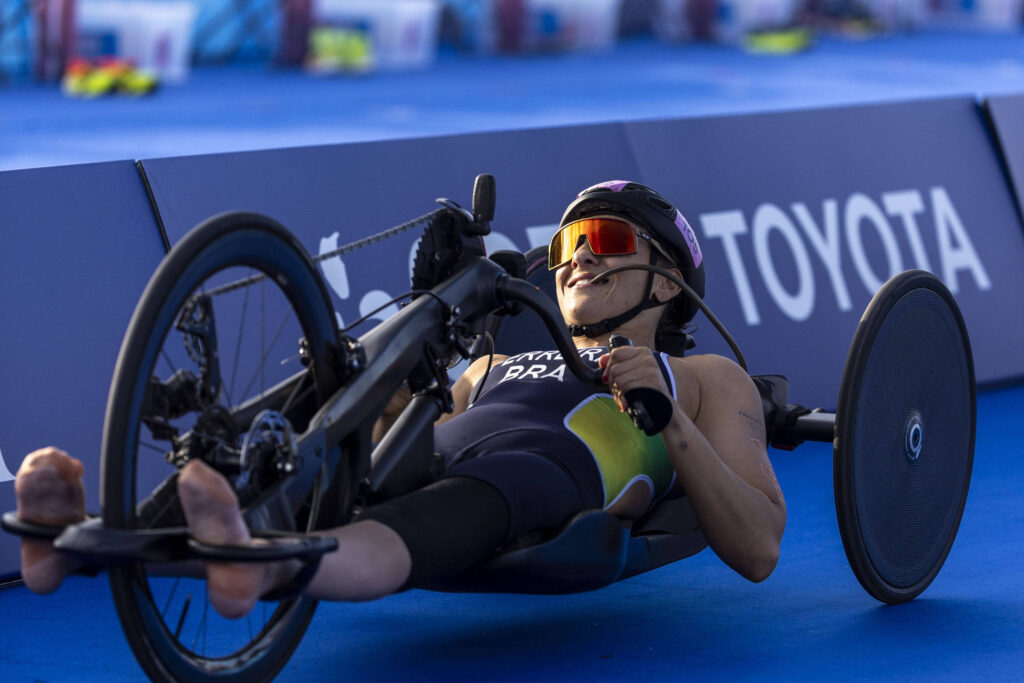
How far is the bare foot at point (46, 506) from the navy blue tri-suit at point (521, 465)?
21.5 inches

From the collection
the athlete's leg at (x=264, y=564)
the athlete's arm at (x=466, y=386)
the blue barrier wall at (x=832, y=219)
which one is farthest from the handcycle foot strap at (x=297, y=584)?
the blue barrier wall at (x=832, y=219)

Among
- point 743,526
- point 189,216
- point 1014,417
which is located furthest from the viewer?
point 1014,417

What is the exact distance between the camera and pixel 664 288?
372cm

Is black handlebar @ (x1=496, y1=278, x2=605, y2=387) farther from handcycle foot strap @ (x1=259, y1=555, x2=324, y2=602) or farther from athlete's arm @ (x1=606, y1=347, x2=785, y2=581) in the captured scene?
handcycle foot strap @ (x1=259, y1=555, x2=324, y2=602)

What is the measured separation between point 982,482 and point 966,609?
1236 mm

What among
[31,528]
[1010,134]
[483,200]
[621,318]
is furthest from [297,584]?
[1010,134]

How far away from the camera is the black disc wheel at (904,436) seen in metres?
3.33

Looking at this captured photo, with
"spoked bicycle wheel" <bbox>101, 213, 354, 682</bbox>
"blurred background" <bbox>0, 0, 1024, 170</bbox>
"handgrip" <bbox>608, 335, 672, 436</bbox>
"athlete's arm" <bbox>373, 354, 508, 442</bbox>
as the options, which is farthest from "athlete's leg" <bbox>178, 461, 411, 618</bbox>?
"blurred background" <bbox>0, 0, 1024, 170</bbox>

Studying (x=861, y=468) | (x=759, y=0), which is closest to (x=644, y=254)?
(x=861, y=468)

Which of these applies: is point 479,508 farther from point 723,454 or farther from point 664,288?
point 664,288

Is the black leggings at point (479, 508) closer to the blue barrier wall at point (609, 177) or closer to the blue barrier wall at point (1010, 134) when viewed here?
the blue barrier wall at point (609, 177)

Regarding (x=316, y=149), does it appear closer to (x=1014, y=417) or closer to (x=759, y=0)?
(x=1014, y=417)

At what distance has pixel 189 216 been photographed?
4406 mm

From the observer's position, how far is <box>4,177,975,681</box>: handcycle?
8.32 ft
